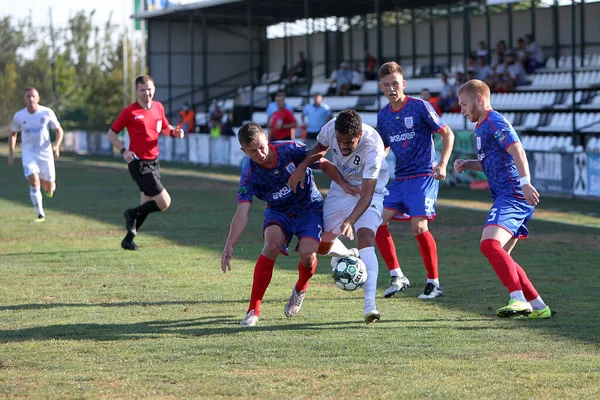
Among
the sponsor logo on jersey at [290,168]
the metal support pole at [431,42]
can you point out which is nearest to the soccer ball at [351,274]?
the sponsor logo on jersey at [290,168]

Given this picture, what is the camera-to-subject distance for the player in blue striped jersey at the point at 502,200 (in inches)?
312

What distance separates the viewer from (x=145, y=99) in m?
12.9

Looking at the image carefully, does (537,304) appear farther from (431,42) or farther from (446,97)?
(431,42)

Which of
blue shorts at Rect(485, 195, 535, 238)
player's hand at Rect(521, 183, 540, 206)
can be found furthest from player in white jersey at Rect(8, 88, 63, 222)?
player's hand at Rect(521, 183, 540, 206)

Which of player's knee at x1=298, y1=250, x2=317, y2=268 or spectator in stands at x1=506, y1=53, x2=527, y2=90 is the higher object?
spectator in stands at x1=506, y1=53, x2=527, y2=90

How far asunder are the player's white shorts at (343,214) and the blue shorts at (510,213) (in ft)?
3.00

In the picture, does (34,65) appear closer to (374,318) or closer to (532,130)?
(532,130)

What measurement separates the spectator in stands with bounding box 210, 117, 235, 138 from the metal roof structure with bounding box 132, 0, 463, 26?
414 centimetres

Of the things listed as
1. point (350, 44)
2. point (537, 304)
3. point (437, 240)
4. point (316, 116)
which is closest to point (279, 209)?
point (537, 304)

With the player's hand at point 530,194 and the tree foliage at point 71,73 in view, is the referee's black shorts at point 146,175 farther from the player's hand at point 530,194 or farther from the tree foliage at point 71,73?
the tree foliage at point 71,73

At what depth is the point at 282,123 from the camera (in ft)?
72.2

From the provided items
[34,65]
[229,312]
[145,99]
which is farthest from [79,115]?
[229,312]

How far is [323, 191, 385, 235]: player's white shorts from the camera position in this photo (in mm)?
8242

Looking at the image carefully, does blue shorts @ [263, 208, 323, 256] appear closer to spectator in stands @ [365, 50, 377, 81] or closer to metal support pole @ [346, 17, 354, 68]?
spectator in stands @ [365, 50, 377, 81]
